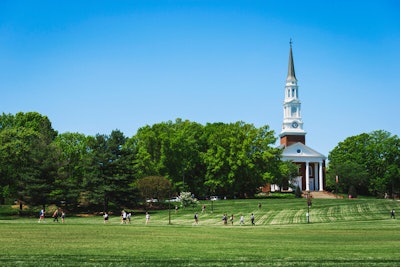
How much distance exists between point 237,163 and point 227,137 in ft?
24.4

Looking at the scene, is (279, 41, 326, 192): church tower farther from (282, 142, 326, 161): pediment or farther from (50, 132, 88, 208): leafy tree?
(50, 132, 88, 208): leafy tree

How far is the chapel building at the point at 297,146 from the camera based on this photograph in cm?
11888

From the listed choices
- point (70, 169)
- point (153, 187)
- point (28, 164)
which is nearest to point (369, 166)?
point (153, 187)

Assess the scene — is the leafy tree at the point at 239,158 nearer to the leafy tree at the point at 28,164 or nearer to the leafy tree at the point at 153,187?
the leafy tree at the point at 153,187

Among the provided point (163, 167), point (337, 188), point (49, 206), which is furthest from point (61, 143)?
point (337, 188)

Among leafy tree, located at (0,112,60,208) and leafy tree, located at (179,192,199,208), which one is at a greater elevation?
leafy tree, located at (0,112,60,208)

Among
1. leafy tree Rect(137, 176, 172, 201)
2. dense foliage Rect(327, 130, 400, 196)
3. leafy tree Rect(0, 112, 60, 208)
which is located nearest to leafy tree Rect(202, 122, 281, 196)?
leafy tree Rect(137, 176, 172, 201)

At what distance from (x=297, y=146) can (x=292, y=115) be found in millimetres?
10081

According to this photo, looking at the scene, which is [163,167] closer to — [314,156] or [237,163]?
[237,163]

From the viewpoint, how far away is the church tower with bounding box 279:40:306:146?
125 m

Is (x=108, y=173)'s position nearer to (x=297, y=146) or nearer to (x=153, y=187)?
(x=153, y=187)

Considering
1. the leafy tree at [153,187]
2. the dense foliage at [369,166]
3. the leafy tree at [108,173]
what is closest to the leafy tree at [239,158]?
the leafy tree at [153,187]

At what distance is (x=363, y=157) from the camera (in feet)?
371

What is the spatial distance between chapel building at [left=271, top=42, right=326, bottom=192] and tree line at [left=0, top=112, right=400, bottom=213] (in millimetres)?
3990
